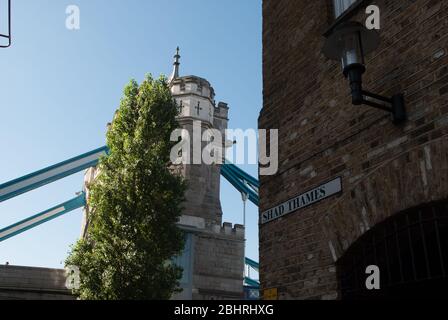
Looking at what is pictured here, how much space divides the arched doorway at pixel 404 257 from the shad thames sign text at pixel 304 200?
606mm

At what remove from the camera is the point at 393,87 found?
418 centimetres

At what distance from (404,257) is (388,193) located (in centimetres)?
54

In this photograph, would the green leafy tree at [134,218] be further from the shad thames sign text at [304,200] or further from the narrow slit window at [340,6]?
the narrow slit window at [340,6]

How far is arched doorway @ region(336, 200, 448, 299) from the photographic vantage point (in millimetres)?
3520

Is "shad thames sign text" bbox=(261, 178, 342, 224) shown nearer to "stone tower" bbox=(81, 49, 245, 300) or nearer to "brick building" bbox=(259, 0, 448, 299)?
"brick building" bbox=(259, 0, 448, 299)

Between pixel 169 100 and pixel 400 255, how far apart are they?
1345 centimetres

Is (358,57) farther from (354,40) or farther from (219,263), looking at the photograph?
(219,263)

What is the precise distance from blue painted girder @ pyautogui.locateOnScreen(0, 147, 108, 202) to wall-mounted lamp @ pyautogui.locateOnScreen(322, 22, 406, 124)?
75.4ft

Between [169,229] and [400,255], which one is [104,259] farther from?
[400,255]

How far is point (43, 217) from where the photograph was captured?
102ft

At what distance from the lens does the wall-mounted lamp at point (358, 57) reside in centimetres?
395

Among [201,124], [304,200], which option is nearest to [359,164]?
[304,200]

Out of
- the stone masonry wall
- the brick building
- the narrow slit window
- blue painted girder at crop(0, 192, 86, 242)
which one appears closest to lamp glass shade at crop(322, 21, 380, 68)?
the brick building

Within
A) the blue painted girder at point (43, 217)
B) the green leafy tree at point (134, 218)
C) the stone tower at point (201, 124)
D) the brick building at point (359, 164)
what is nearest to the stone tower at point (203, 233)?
the stone tower at point (201, 124)
